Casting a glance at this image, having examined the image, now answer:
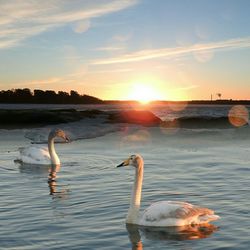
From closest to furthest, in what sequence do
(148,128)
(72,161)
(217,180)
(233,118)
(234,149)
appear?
(217,180)
(72,161)
(234,149)
(148,128)
(233,118)

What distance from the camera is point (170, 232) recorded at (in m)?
13.0

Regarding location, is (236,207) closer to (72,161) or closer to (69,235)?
(69,235)

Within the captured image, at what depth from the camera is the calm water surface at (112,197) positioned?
12.2 meters

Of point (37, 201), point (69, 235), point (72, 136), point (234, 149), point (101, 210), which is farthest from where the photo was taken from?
point (72, 136)

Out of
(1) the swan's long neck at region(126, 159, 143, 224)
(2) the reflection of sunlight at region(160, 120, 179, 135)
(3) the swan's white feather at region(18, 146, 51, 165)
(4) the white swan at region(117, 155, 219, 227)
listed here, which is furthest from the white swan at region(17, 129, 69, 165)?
(2) the reflection of sunlight at region(160, 120, 179, 135)

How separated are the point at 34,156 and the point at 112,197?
10694 mm

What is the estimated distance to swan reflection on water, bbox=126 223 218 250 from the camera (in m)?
12.5

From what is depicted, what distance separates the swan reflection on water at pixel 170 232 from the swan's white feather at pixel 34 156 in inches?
541

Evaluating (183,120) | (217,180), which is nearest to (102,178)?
(217,180)

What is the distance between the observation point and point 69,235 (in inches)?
494

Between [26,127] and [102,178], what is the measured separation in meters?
36.9

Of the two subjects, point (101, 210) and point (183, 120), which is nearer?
point (101, 210)

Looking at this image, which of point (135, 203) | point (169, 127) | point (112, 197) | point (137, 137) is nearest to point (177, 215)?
point (135, 203)

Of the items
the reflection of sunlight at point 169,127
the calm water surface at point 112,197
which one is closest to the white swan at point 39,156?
the calm water surface at point 112,197
